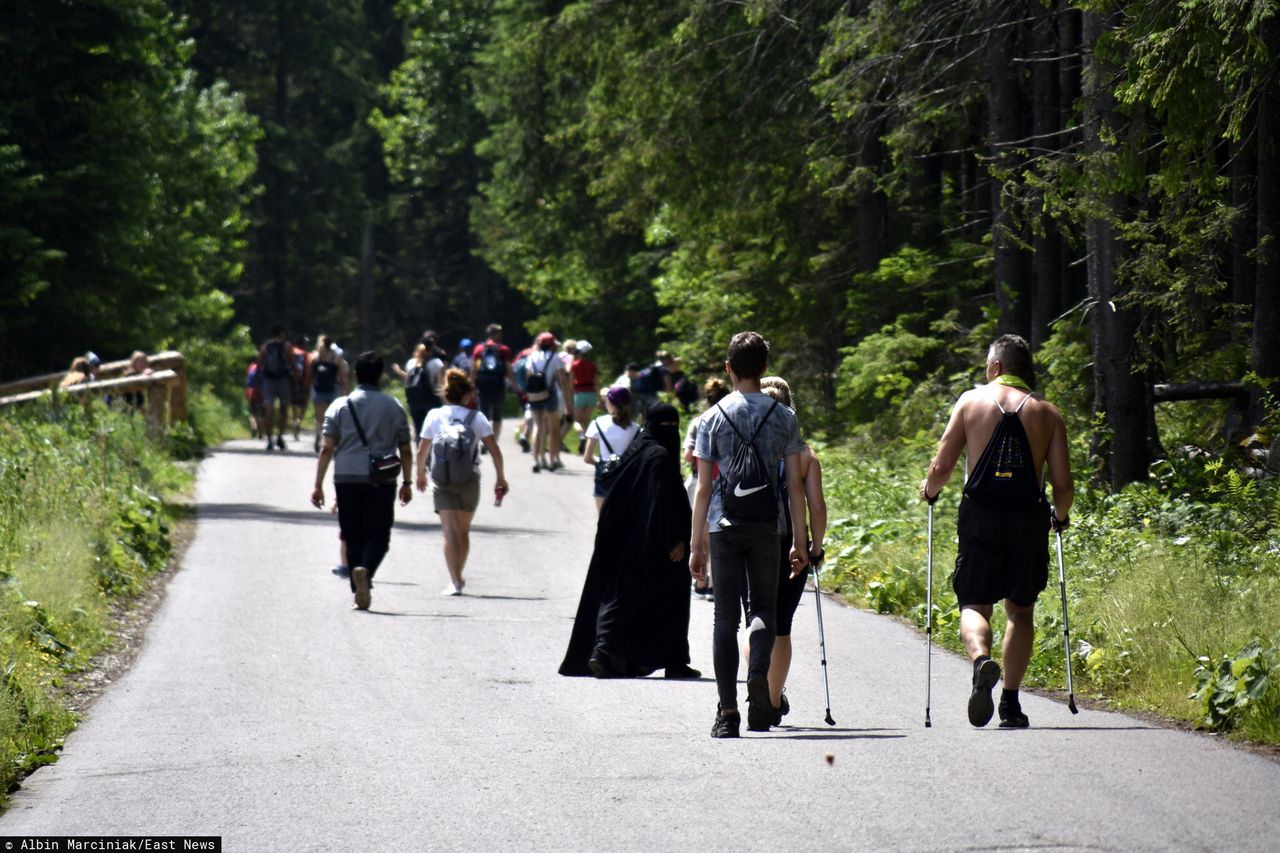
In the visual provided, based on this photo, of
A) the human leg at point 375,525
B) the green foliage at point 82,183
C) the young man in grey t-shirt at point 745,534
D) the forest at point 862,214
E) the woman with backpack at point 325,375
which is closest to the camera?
the young man in grey t-shirt at point 745,534

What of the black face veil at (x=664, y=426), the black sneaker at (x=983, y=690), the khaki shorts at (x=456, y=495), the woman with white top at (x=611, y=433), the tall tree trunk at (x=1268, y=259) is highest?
the tall tree trunk at (x=1268, y=259)

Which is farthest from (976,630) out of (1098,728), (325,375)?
(325,375)

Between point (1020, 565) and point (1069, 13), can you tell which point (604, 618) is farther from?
point (1069, 13)

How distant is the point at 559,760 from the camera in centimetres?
802

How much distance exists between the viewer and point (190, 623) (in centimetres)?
1293

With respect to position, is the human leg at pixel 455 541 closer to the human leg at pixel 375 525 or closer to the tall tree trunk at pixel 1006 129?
the human leg at pixel 375 525

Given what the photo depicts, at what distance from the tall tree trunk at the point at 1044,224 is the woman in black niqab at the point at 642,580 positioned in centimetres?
828

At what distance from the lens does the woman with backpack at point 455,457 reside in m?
14.7

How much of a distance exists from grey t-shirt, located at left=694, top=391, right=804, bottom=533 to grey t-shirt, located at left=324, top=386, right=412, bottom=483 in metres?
6.07

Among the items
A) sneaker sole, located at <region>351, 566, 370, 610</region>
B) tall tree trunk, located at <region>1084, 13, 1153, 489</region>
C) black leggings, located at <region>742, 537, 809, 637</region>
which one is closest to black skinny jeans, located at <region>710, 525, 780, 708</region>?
black leggings, located at <region>742, 537, 809, 637</region>

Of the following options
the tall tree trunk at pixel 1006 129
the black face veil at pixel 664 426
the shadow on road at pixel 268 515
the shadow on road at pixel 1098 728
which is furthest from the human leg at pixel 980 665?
the shadow on road at pixel 268 515

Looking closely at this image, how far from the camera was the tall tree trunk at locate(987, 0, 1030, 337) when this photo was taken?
59.8ft

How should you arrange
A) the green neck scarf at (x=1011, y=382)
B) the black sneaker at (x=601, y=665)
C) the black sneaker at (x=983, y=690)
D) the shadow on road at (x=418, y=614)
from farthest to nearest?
the shadow on road at (x=418, y=614), the black sneaker at (x=601, y=665), the green neck scarf at (x=1011, y=382), the black sneaker at (x=983, y=690)

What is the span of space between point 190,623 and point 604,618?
378cm
